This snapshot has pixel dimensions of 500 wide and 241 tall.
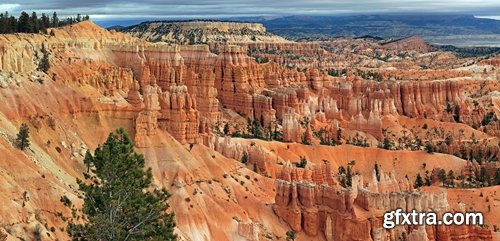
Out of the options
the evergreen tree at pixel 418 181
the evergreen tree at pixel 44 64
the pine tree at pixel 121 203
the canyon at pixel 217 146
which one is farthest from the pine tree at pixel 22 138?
the evergreen tree at pixel 418 181

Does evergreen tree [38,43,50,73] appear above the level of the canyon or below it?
above

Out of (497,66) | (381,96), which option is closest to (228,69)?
(381,96)

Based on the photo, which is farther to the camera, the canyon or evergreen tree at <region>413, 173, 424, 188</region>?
evergreen tree at <region>413, 173, 424, 188</region>

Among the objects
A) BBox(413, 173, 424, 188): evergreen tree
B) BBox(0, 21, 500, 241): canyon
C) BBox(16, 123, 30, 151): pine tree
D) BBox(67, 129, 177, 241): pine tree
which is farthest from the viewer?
BBox(413, 173, 424, 188): evergreen tree

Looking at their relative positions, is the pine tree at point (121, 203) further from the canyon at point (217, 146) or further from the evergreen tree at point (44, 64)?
the evergreen tree at point (44, 64)

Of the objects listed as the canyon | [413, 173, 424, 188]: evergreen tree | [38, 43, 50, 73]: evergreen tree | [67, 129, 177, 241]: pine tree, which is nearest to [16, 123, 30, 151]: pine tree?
the canyon

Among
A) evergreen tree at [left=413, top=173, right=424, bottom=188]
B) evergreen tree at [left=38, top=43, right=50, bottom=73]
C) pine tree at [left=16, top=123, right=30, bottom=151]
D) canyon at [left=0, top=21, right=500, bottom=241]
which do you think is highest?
evergreen tree at [left=38, top=43, right=50, bottom=73]

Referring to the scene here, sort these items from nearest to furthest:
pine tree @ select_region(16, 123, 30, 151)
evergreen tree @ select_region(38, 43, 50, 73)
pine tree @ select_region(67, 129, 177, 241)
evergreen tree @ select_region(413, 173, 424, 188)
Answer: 1. pine tree @ select_region(67, 129, 177, 241)
2. pine tree @ select_region(16, 123, 30, 151)
3. evergreen tree @ select_region(38, 43, 50, 73)
4. evergreen tree @ select_region(413, 173, 424, 188)

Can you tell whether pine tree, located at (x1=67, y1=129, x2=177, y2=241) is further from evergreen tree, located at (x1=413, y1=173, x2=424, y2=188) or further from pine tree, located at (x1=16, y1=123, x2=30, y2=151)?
evergreen tree, located at (x1=413, y1=173, x2=424, y2=188)

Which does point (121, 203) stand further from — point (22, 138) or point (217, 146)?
point (217, 146)
